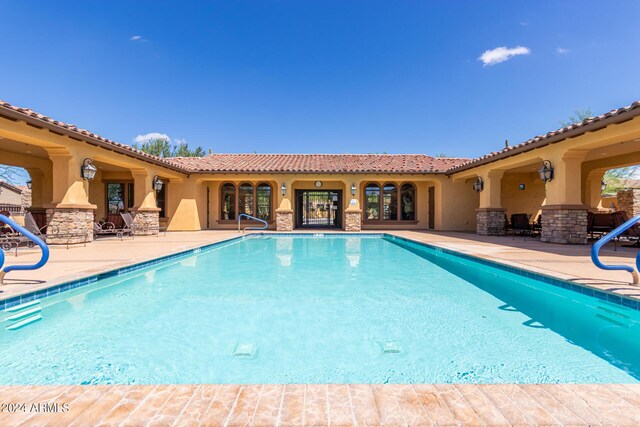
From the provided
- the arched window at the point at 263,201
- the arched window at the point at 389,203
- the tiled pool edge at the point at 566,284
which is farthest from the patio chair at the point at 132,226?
the tiled pool edge at the point at 566,284

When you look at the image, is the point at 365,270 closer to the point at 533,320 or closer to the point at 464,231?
the point at 533,320

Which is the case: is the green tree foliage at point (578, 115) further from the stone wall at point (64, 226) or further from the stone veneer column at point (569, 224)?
the stone wall at point (64, 226)

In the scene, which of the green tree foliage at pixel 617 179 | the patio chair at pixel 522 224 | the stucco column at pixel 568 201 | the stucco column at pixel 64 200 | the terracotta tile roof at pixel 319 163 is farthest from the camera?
the green tree foliage at pixel 617 179

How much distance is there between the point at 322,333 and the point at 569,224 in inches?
403

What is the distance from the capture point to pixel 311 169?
16.2 metres

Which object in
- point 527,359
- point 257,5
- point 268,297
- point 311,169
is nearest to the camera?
point 527,359

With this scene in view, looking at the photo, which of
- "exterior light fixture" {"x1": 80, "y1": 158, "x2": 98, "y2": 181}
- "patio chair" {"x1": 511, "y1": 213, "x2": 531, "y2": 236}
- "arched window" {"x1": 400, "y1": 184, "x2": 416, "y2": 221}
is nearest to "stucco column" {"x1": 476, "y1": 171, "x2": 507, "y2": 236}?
"patio chair" {"x1": 511, "y1": 213, "x2": 531, "y2": 236}

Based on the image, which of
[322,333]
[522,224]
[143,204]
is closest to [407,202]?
[522,224]

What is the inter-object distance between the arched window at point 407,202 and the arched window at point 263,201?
317 inches

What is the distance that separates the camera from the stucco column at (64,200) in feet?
30.6

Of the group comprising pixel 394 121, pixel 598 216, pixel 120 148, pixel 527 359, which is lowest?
pixel 527 359

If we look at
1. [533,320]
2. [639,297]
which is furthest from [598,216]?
[533,320]

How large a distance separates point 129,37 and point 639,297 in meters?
18.9

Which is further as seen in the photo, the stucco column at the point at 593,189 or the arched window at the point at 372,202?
the arched window at the point at 372,202
